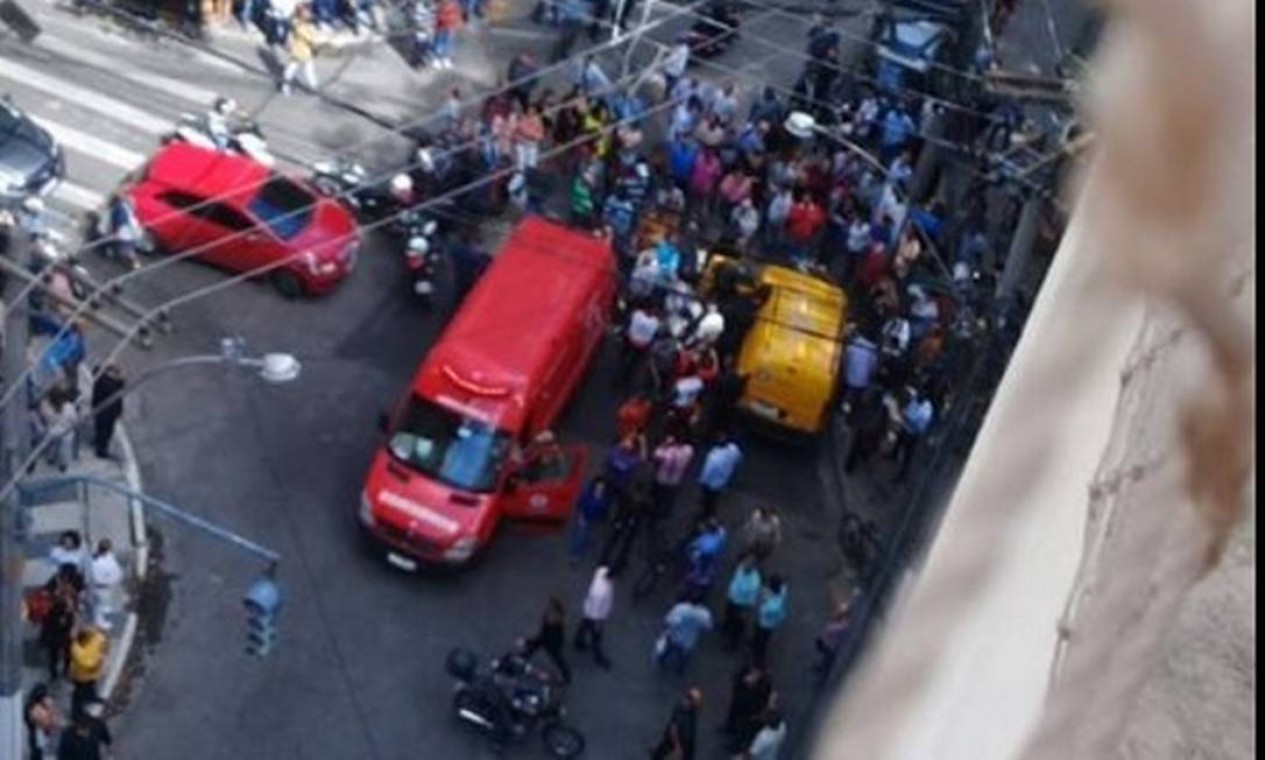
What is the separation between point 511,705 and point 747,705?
77.9 inches

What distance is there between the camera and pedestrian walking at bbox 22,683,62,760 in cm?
1698

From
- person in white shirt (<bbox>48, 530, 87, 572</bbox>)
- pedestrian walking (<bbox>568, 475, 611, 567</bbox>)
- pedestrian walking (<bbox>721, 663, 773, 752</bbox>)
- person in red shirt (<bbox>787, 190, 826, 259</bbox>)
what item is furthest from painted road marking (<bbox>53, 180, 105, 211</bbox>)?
pedestrian walking (<bbox>721, 663, 773, 752</bbox>)

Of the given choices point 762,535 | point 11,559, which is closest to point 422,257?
point 762,535

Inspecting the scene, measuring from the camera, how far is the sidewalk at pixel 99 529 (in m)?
18.7

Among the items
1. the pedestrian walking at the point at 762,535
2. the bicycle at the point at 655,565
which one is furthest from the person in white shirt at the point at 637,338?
the pedestrian walking at the point at 762,535

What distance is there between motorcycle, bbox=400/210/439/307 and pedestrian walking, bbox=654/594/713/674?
539 centimetres

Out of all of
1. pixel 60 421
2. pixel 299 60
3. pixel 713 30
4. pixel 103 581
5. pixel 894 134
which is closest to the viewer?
pixel 103 581

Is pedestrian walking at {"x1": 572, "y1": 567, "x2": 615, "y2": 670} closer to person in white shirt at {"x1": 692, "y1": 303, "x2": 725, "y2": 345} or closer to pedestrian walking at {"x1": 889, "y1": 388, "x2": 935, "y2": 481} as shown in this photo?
person in white shirt at {"x1": 692, "y1": 303, "x2": 725, "y2": 345}

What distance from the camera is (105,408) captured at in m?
20.1

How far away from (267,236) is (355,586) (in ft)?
15.7

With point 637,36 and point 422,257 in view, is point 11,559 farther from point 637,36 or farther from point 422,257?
point 637,36

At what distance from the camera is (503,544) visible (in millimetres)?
20969

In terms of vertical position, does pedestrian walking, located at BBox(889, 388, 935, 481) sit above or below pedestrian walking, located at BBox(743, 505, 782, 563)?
above

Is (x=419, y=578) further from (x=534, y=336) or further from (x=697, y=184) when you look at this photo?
(x=697, y=184)
